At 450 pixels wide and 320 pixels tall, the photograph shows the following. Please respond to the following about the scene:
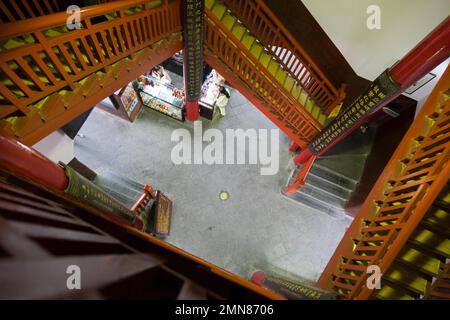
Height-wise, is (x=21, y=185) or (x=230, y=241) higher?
(x=21, y=185)

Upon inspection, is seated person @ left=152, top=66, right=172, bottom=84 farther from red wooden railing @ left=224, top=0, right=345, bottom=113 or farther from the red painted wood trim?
the red painted wood trim

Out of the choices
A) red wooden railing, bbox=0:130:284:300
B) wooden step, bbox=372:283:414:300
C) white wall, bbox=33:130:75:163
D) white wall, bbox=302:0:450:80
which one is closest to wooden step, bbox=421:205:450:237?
wooden step, bbox=372:283:414:300

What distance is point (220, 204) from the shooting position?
25.7 ft

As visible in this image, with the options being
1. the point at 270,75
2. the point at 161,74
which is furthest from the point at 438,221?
the point at 161,74

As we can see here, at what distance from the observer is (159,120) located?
8750mm

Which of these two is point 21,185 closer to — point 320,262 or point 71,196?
point 71,196

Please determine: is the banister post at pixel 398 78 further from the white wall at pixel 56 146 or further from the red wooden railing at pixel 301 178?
the white wall at pixel 56 146

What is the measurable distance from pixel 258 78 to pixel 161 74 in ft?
11.8

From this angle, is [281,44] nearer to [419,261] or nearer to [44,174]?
[419,261]

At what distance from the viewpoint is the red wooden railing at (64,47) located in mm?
2684

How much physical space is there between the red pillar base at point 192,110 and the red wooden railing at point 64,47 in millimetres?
2738
